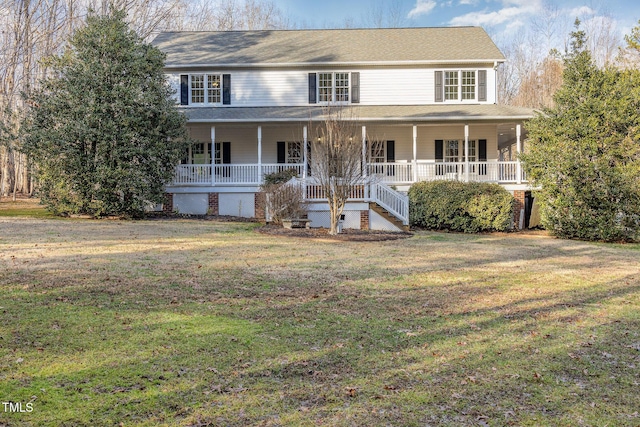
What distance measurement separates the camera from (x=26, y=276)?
7773mm

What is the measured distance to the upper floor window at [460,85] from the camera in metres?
22.2

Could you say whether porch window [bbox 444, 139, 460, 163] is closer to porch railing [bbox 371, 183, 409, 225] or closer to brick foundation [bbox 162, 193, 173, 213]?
porch railing [bbox 371, 183, 409, 225]

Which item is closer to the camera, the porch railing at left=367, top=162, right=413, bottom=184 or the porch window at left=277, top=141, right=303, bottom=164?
the porch railing at left=367, top=162, right=413, bottom=184

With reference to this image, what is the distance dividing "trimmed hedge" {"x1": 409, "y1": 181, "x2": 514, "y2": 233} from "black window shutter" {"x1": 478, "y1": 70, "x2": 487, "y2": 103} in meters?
6.25

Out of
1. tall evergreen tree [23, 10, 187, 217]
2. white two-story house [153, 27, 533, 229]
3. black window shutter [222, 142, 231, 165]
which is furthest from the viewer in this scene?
black window shutter [222, 142, 231, 165]

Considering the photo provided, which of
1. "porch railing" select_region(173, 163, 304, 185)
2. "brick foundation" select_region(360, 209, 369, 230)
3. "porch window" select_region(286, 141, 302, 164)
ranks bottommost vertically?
"brick foundation" select_region(360, 209, 369, 230)

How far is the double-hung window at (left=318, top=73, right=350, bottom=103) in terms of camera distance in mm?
22594

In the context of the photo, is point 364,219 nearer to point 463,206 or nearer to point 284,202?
point 284,202

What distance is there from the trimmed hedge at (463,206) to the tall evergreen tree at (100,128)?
9083 mm

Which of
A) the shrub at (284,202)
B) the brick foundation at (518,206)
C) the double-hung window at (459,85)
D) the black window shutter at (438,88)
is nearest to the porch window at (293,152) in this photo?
the shrub at (284,202)

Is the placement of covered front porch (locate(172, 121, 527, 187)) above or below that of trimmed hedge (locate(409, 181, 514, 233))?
above

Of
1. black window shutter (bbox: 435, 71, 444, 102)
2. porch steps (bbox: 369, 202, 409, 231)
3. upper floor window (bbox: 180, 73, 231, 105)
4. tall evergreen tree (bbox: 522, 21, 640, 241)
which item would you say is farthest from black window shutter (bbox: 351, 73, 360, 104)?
tall evergreen tree (bbox: 522, 21, 640, 241)

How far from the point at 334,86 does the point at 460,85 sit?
560cm

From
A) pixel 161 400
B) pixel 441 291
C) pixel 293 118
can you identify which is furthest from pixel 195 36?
pixel 161 400
